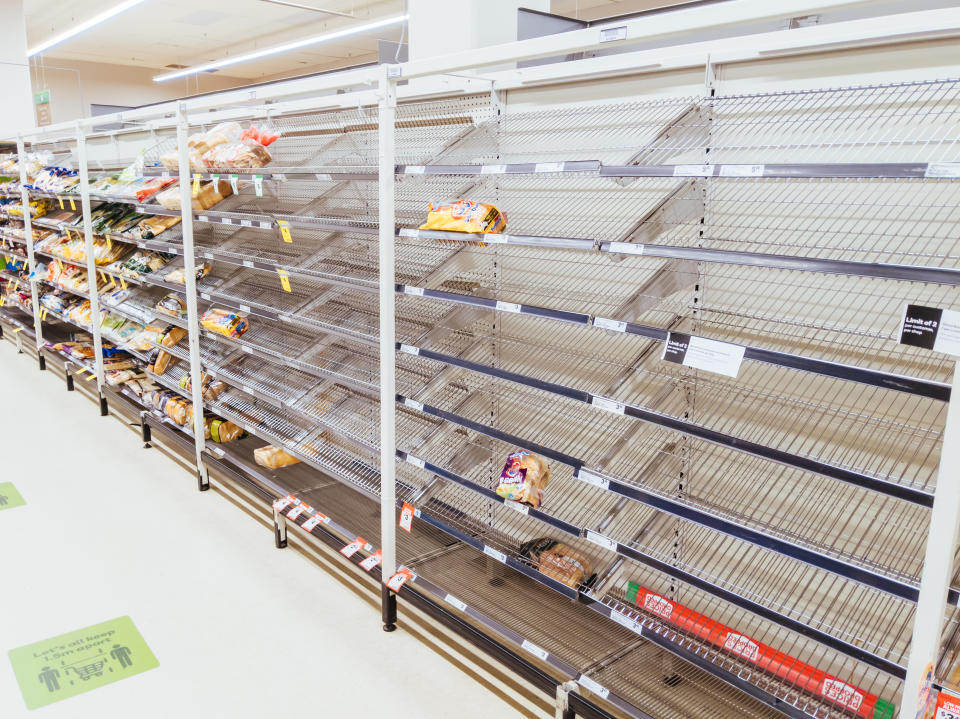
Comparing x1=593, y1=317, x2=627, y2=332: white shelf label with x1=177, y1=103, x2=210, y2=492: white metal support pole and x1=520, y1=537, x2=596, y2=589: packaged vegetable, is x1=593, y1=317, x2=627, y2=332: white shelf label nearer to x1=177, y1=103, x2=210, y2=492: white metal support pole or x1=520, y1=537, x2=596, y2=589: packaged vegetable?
x1=520, y1=537, x2=596, y2=589: packaged vegetable

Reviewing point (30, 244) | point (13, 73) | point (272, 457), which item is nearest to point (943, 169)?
point (272, 457)

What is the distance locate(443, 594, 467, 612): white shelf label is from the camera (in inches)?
108

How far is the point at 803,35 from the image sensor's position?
1921 millimetres

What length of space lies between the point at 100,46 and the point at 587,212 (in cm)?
1588

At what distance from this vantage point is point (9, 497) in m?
4.28

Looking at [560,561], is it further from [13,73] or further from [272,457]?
[13,73]

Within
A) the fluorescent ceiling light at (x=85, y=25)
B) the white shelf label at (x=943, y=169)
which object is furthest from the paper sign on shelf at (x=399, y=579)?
the fluorescent ceiling light at (x=85, y=25)

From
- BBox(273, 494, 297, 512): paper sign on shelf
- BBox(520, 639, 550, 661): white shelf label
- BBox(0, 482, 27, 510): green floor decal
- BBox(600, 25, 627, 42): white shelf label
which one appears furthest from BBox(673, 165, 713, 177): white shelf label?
BBox(0, 482, 27, 510): green floor decal

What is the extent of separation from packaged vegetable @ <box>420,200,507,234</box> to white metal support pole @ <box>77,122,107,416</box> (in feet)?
12.7

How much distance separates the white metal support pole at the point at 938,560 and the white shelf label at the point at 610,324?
903 millimetres

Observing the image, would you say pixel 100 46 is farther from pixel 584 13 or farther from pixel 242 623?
pixel 242 623

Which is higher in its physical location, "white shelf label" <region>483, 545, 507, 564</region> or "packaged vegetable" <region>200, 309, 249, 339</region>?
"packaged vegetable" <region>200, 309, 249, 339</region>

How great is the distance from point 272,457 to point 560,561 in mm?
1962

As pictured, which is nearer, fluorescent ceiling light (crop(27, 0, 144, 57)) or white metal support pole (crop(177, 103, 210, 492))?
white metal support pole (crop(177, 103, 210, 492))
